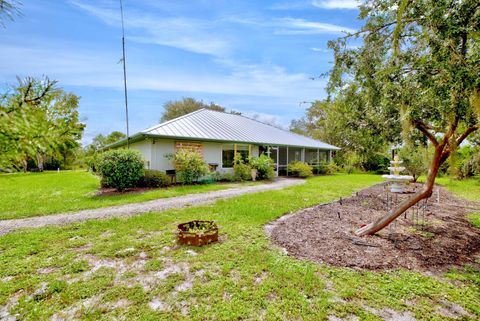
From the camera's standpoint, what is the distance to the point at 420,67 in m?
3.05

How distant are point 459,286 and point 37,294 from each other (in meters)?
5.19

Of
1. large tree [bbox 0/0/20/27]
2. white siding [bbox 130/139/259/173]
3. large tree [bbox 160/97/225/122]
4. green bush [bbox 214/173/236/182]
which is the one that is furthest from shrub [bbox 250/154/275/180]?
large tree [bbox 160/97/225/122]

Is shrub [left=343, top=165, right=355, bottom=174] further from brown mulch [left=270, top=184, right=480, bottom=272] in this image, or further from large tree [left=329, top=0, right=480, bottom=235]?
large tree [left=329, top=0, right=480, bottom=235]

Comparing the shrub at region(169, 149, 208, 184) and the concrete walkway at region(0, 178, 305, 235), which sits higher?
the shrub at region(169, 149, 208, 184)

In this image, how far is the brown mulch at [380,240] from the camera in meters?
3.68

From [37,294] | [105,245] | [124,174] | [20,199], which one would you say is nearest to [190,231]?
[105,245]

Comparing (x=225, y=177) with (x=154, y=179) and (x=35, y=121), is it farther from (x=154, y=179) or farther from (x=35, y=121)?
(x=35, y=121)

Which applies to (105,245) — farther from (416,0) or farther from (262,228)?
(416,0)

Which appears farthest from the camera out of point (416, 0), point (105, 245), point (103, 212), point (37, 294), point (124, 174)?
point (124, 174)

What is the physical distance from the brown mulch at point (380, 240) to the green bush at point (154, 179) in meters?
6.97

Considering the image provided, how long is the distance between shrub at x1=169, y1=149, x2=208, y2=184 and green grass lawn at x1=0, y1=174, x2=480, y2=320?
7.28 m

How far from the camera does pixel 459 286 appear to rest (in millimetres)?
2971

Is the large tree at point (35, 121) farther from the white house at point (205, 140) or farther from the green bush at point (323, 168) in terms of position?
the green bush at point (323, 168)

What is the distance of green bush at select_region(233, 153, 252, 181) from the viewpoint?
14195mm
